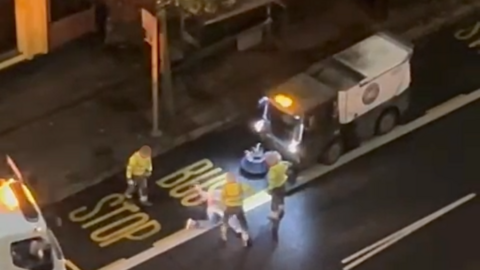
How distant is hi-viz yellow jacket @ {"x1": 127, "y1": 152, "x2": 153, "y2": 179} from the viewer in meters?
24.9

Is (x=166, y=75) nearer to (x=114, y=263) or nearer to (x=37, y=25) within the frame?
(x=37, y=25)

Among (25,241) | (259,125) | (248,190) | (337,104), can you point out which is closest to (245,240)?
(248,190)

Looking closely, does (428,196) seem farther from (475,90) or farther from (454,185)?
(475,90)

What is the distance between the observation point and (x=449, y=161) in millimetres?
26609

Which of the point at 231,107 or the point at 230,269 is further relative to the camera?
the point at 231,107

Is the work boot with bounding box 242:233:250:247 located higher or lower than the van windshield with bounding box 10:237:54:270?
lower

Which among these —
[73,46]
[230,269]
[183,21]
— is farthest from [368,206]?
[73,46]

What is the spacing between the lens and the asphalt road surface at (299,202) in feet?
80.5

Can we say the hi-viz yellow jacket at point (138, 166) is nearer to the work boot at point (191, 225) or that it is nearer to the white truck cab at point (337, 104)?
the work boot at point (191, 225)

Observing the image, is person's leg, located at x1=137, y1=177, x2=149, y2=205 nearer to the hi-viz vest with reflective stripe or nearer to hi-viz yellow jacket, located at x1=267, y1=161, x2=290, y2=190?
the hi-viz vest with reflective stripe

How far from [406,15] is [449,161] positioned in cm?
503

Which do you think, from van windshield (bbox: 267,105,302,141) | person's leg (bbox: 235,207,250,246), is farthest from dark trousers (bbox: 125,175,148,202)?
van windshield (bbox: 267,105,302,141)

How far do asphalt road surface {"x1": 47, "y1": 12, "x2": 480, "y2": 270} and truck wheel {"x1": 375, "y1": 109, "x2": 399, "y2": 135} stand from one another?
0.35 m

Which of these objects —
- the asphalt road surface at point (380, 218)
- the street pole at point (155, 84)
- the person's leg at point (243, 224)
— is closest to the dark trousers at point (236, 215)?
the person's leg at point (243, 224)
